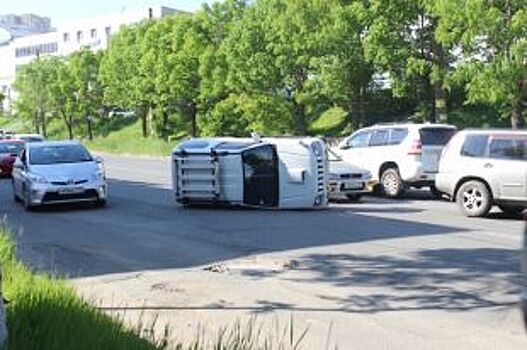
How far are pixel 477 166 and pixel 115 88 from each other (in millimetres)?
52076

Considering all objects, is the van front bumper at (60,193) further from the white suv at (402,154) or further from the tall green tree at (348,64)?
the tall green tree at (348,64)

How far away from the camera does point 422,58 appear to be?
33875mm

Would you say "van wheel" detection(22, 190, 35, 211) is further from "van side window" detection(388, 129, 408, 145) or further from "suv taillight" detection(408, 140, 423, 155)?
"suv taillight" detection(408, 140, 423, 155)

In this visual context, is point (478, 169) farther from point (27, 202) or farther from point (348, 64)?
point (348, 64)

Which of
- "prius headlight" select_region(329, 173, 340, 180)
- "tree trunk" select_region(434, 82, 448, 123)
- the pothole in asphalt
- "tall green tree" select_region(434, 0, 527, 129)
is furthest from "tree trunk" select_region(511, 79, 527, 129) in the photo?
the pothole in asphalt

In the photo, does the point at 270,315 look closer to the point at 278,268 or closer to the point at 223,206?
the point at 278,268

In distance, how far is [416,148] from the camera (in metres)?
21.0

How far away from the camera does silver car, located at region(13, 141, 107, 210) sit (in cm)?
1838

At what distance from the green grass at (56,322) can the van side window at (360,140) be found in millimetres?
15639

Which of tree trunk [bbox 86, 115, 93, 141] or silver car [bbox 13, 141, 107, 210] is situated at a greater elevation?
tree trunk [bbox 86, 115, 93, 141]

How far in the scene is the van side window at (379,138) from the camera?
21969 millimetres

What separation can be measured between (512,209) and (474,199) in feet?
2.60

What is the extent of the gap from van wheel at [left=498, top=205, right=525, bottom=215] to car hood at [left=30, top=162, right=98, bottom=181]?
26.8 ft

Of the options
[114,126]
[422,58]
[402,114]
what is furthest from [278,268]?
[114,126]
